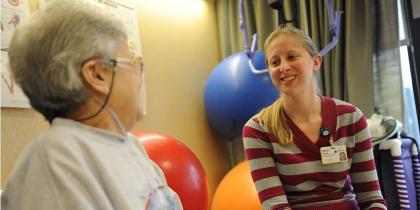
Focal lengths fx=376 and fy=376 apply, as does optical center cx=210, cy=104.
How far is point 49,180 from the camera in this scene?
60 centimetres

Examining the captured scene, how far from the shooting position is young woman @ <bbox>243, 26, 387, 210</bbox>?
4.11 feet

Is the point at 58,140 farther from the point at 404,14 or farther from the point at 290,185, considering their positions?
the point at 404,14

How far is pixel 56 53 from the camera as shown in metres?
0.66

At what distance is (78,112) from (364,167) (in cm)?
100

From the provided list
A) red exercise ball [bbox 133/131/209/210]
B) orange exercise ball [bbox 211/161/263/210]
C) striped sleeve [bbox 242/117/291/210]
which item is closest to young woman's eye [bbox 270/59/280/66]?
striped sleeve [bbox 242/117/291/210]

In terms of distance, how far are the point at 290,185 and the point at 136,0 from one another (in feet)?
4.66

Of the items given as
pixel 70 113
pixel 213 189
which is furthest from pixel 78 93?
pixel 213 189

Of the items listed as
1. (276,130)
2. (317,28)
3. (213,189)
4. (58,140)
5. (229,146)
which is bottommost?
(213,189)

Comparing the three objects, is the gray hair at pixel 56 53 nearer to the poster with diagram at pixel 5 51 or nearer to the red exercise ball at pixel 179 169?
the poster with diagram at pixel 5 51

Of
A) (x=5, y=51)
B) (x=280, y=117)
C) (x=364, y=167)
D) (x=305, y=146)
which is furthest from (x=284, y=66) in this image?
(x=5, y=51)

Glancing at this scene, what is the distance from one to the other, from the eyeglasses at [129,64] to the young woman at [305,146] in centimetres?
64

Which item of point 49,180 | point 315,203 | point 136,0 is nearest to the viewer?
point 49,180

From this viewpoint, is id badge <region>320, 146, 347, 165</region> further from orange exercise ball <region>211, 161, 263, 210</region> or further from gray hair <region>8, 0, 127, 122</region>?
gray hair <region>8, 0, 127, 122</region>

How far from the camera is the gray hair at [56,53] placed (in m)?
0.66
